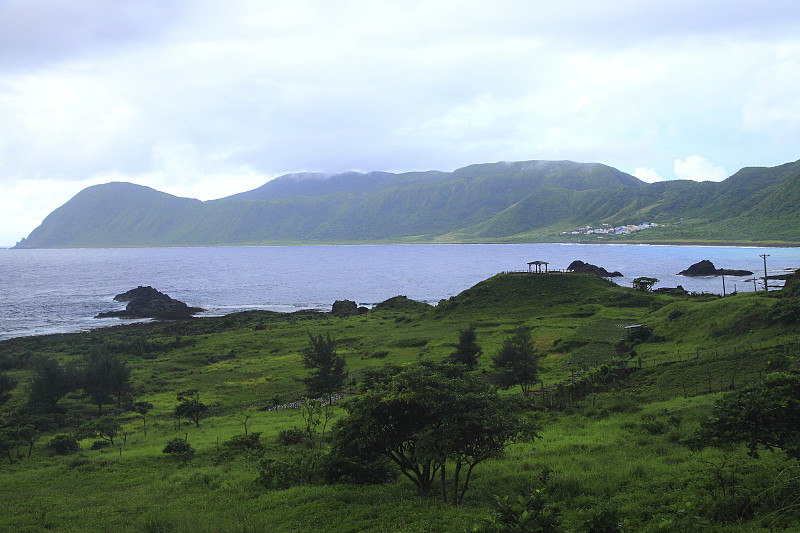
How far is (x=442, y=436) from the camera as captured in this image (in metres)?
15.0

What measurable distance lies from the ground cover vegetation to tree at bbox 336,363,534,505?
0.23 feet

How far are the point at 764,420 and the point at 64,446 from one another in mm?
38997

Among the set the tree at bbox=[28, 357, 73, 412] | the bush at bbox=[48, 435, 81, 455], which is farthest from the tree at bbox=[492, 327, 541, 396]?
the tree at bbox=[28, 357, 73, 412]

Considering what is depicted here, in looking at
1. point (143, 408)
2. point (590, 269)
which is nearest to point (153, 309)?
point (143, 408)

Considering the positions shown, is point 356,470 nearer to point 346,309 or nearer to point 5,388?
point 5,388

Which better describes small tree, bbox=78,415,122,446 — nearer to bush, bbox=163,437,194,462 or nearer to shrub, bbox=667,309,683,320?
bush, bbox=163,437,194,462

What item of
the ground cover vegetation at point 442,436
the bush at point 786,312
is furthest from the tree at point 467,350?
the bush at point 786,312

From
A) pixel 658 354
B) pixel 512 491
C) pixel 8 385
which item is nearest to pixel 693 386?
pixel 658 354

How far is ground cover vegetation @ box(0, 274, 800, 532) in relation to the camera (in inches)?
534

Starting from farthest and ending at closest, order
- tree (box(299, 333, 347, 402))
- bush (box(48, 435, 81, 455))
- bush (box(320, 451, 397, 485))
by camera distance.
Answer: tree (box(299, 333, 347, 402)), bush (box(48, 435, 81, 455)), bush (box(320, 451, 397, 485))

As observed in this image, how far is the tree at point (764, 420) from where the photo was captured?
37.2 ft

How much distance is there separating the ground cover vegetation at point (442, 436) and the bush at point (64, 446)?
0.39 ft

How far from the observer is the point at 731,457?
16719mm

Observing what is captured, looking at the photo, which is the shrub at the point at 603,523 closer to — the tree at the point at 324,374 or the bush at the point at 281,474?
the bush at the point at 281,474
